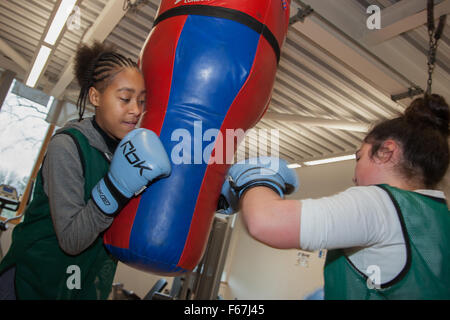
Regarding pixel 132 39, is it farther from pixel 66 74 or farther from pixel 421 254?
pixel 421 254

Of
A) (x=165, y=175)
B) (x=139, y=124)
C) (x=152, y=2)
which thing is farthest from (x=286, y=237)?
(x=152, y=2)

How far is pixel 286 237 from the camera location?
1.03 metres

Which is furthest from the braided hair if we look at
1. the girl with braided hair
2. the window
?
the window

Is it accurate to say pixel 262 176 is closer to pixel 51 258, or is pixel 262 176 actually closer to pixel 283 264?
pixel 51 258

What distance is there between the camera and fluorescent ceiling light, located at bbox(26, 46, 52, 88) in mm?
5566

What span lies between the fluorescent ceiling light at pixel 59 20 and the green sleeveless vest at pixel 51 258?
353 cm

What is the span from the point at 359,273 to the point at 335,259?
109 mm

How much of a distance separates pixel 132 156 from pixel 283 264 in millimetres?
8351

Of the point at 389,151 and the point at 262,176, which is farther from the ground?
the point at 389,151

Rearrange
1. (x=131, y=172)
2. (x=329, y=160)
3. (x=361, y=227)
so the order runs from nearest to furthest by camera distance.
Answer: (x=361, y=227) → (x=131, y=172) → (x=329, y=160)

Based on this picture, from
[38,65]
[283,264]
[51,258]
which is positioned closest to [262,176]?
[51,258]

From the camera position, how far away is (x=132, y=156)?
123 cm

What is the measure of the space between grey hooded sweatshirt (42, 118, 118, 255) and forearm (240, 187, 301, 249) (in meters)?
0.53

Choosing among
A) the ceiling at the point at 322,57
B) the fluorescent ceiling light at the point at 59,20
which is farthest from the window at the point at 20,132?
the fluorescent ceiling light at the point at 59,20
